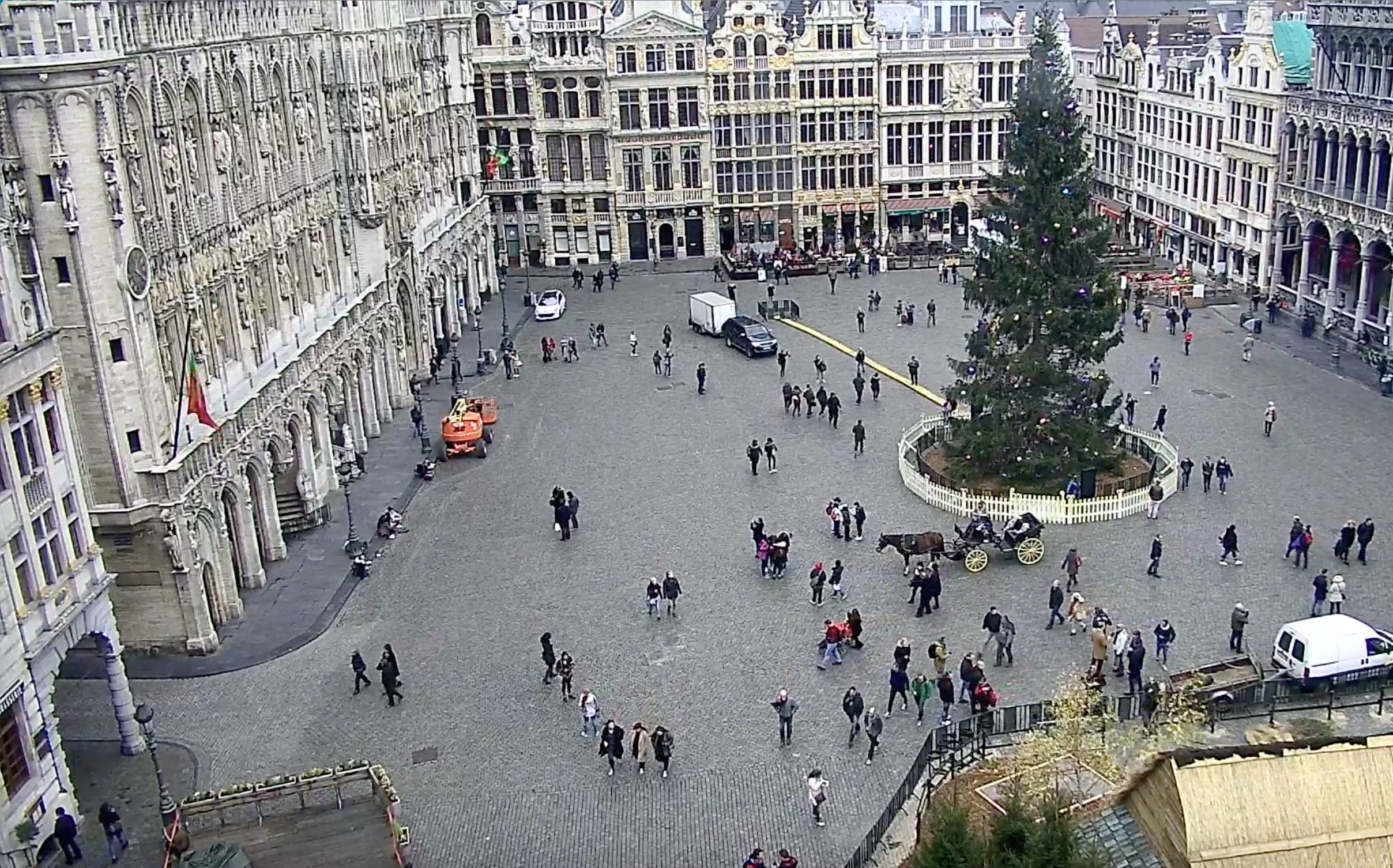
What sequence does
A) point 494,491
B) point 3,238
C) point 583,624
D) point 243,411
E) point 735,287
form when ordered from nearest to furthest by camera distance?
point 3,238
point 583,624
point 243,411
point 494,491
point 735,287

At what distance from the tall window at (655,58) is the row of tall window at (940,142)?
44.8 ft

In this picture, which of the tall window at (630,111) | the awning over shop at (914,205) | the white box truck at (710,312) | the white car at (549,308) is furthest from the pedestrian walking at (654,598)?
the awning over shop at (914,205)

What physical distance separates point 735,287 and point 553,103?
632 inches

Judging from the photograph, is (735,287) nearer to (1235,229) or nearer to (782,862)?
(1235,229)

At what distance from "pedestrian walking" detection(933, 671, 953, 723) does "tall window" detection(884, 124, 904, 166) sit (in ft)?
182

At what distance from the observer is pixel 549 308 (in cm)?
6444

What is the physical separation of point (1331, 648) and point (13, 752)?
2532 cm

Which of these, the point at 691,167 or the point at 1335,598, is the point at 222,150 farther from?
the point at 691,167

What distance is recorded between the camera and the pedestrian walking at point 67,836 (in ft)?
78.6

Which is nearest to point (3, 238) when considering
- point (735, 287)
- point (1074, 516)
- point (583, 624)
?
point (583, 624)

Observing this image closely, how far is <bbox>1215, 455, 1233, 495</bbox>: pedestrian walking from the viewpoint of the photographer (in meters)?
38.0

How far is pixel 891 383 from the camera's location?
50969 millimetres

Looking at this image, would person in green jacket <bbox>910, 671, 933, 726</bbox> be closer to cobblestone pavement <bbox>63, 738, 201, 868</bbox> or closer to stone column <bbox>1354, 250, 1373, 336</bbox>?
cobblestone pavement <bbox>63, 738, 201, 868</bbox>

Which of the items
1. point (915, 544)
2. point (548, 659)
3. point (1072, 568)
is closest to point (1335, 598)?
point (1072, 568)
